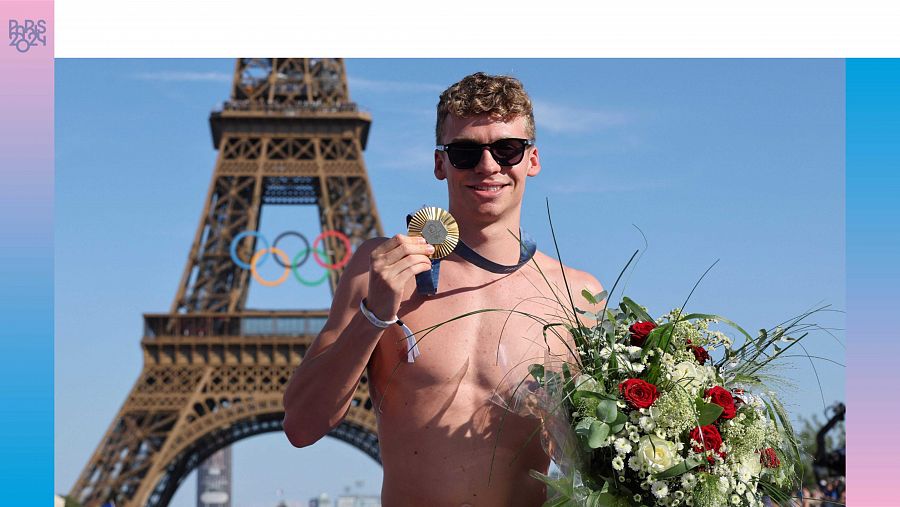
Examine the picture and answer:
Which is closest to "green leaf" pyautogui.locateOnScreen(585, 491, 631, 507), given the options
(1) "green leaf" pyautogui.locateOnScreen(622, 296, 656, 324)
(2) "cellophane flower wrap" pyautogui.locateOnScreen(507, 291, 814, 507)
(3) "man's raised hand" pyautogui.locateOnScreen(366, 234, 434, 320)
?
(2) "cellophane flower wrap" pyautogui.locateOnScreen(507, 291, 814, 507)

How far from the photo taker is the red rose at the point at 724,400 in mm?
3545

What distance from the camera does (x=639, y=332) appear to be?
3.64m

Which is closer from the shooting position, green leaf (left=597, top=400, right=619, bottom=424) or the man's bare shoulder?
green leaf (left=597, top=400, right=619, bottom=424)

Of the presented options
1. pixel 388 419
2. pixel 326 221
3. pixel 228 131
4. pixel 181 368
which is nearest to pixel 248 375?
pixel 181 368

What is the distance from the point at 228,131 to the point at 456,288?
36831 mm

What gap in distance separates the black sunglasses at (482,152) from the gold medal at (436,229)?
244 mm

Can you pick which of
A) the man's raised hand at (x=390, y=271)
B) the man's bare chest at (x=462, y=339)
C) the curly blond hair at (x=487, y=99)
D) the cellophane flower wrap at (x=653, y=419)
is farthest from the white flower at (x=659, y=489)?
the curly blond hair at (x=487, y=99)

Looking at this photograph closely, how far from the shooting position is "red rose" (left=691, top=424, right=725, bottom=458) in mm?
3494

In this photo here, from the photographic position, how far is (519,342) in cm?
403

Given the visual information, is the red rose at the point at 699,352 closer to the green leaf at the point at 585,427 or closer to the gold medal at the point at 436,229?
the green leaf at the point at 585,427

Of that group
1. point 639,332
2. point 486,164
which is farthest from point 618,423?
point 486,164

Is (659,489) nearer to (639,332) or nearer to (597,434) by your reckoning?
(597,434)

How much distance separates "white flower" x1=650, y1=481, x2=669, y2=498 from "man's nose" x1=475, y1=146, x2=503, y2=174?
1.12 meters

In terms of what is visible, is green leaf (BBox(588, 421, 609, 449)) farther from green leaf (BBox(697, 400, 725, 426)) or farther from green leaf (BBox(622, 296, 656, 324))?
green leaf (BBox(622, 296, 656, 324))
